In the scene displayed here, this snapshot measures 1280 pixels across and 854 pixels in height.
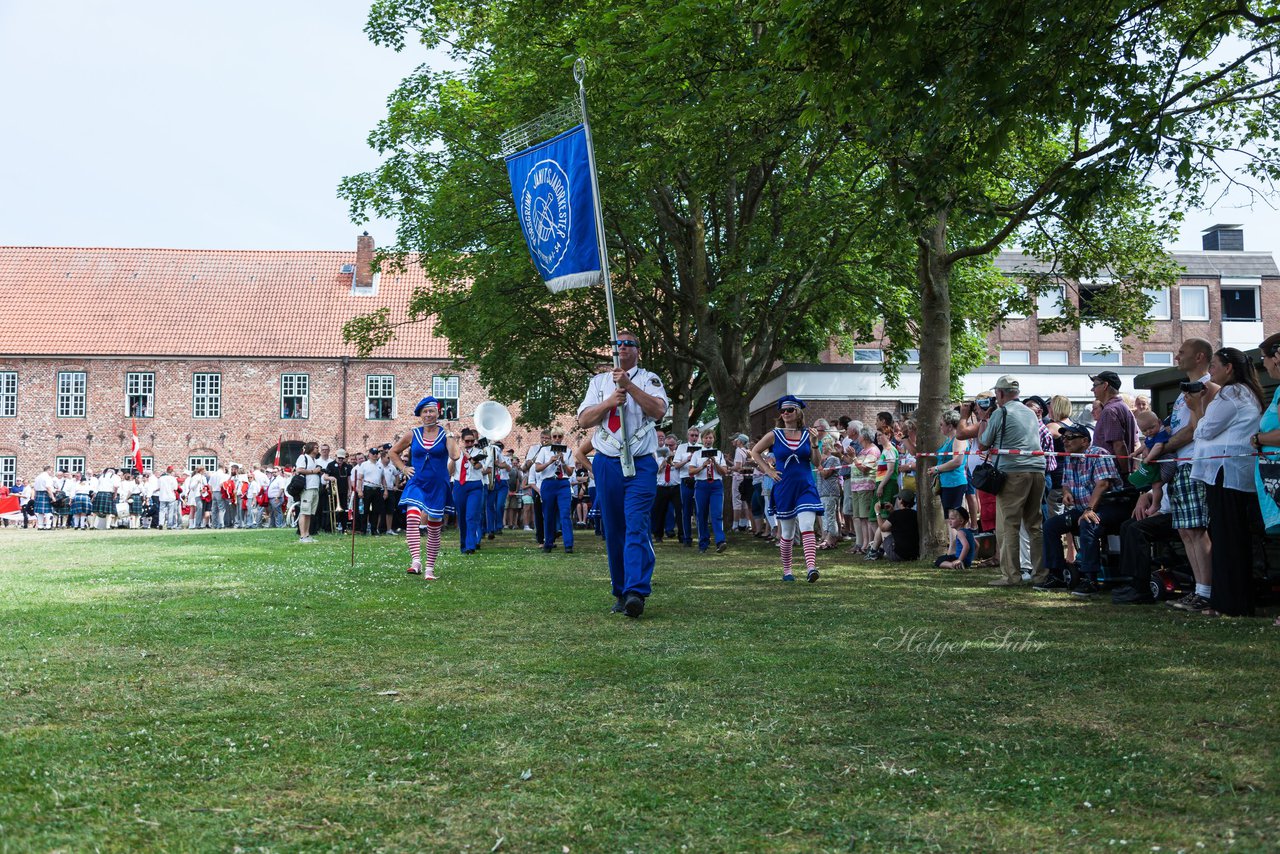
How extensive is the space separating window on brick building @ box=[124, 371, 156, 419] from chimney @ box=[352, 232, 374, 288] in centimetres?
1137

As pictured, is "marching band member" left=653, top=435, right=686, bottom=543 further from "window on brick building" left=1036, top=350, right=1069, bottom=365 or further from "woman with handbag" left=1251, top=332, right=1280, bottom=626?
"window on brick building" left=1036, top=350, right=1069, bottom=365

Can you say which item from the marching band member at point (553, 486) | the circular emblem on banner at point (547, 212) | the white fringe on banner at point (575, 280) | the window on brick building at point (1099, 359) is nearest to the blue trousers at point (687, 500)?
the marching band member at point (553, 486)

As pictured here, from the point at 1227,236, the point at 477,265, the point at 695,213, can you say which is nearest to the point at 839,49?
the point at 695,213

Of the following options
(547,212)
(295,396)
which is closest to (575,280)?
(547,212)

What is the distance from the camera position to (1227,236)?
67062mm

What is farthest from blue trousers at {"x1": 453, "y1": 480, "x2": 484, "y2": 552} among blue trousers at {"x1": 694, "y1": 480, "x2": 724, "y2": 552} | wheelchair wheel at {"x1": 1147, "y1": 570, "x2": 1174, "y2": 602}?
wheelchair wheel at {"x1": 1147, "y1": 570, "x2": 1174, "y2": 602}

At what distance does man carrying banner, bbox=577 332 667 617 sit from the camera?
10.3 meters

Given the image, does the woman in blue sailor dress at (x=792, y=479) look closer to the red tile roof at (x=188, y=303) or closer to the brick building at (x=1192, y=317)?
the brick building at (x=1192, y=317)

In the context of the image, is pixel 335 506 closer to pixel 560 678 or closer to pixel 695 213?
pixel 695 213

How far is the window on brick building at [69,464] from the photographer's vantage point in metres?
60.8

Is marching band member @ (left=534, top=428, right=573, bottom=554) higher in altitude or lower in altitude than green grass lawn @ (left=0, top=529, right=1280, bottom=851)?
higher

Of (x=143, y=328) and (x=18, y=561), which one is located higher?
(x=143, y=328)

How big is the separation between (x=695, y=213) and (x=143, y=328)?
139 ft

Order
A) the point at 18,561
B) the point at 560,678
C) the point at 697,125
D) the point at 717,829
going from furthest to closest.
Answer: the point at 18,561 → the point at 697,125 → the point at 560,678 → the point at 717,829
